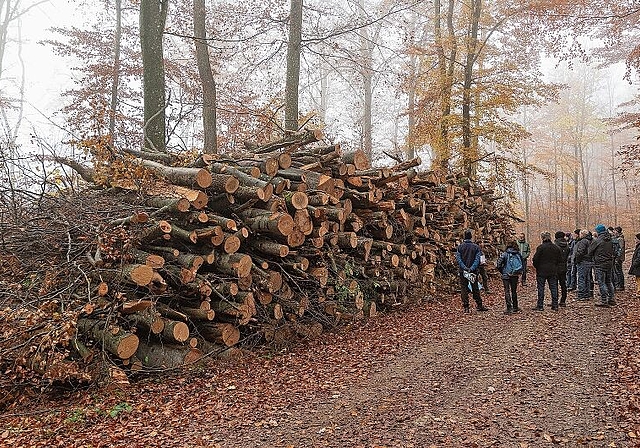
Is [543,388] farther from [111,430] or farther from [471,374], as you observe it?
[111,430]

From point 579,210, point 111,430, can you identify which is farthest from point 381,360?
point 579,210

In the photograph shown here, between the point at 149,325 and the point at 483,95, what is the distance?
15495 mm

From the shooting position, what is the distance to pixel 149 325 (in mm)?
7020

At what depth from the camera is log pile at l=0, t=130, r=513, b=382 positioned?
7117 millimetres

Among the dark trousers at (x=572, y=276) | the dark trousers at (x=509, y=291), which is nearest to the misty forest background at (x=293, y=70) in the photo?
the dark trousers at (x=572, y=276)

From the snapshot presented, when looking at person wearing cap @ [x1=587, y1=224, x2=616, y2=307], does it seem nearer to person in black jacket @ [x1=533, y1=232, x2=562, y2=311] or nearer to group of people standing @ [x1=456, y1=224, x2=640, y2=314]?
group of people standing @ [x1=456, y1=224, x2=640, y2=314]

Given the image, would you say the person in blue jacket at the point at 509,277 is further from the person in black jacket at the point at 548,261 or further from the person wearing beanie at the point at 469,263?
the person wearing beanie at the point at 469,263

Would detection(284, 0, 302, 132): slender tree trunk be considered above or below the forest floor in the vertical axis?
above

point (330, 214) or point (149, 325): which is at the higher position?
point (330, 214)

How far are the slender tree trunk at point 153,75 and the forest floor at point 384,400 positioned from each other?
5937 millimetres

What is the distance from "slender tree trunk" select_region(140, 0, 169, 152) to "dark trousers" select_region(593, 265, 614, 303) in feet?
33.0

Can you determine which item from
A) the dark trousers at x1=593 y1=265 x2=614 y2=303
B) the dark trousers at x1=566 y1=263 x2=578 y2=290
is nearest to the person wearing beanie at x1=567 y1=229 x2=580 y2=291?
the dark trousers at x1=566 y1=263 x2=578 y2=290

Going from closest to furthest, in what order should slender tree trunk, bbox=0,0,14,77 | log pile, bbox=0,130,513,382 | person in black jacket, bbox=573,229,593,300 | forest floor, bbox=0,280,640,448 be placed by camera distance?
forest floor, bbox=0,280,640,448 → log pile, bbox=0,130,513,382 → person in black jacket, bbox=573,229,593,300 → slender tree trunk, bbox=0,0,14,77

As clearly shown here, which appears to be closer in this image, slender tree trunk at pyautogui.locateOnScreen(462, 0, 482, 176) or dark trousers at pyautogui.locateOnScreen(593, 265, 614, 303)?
dark trousers at pyautogui.locateOnScreen(593, 265, 614, 303)
